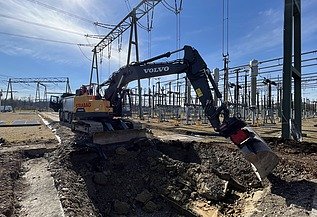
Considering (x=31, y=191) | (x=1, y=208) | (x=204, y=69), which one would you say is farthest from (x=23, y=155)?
(x=204, y=69)

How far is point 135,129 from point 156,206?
4.70 metres

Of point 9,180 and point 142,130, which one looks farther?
point 142,130

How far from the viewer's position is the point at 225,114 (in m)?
7.52

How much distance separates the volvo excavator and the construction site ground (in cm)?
68

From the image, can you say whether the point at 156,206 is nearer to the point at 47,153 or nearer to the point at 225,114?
the point at 225,114

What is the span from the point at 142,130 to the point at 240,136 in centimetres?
587

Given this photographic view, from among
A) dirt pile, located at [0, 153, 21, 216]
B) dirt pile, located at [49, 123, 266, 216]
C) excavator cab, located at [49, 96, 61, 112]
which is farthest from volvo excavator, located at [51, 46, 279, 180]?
excavator cab, located at [49, 96, 61, 112]

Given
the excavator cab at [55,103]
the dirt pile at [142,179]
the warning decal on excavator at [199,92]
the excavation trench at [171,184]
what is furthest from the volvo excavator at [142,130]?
the excavator cab at [55,103]

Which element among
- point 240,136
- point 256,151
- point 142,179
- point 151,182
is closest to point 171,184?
point 151,182

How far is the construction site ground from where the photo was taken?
5.84 metres

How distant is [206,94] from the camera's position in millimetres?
8344

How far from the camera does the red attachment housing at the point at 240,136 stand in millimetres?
6684

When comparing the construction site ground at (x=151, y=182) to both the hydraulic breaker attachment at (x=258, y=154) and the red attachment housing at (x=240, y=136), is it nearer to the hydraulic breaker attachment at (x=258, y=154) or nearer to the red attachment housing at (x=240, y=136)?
the hydraulic breaker attachment at (x=258, y=154)

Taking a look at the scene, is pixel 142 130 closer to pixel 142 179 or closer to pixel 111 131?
pixel 111 131
